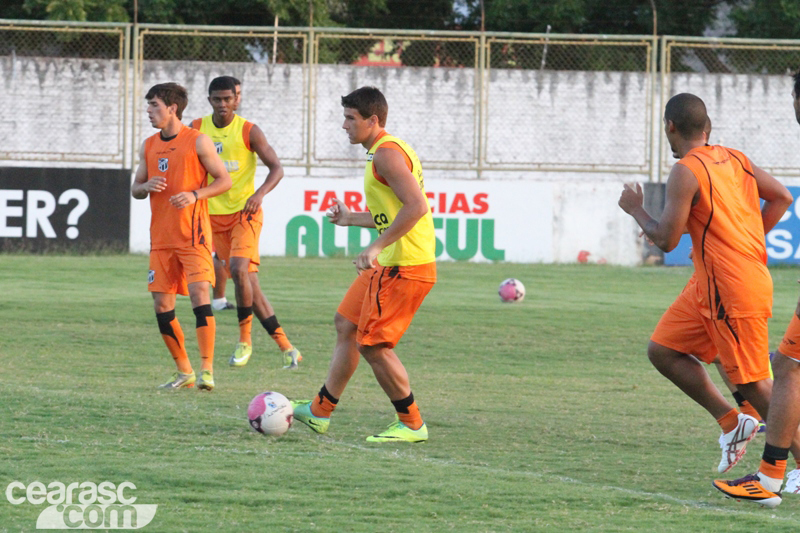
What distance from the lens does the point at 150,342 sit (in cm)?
1080

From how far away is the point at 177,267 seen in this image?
813cm

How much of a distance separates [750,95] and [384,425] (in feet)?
58.4

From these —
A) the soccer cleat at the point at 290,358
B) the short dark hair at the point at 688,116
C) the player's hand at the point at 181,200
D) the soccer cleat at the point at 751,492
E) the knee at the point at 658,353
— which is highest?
the short dark hair at the point at 688,116

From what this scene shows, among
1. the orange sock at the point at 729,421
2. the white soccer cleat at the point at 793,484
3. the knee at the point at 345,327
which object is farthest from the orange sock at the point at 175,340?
the white soccer cleat at the point at 793,484

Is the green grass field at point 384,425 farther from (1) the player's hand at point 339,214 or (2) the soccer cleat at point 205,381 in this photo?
(1) the player's hand at point 339,214

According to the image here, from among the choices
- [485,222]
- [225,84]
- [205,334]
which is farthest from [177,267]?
[485,222]

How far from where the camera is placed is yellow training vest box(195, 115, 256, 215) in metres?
9.77

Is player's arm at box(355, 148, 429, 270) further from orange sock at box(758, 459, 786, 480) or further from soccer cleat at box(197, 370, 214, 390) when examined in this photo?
soccer cleat at box(197, 370, 214, 390)

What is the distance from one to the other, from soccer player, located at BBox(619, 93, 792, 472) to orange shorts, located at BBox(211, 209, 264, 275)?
4.65 metres

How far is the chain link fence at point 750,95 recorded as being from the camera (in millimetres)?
22422

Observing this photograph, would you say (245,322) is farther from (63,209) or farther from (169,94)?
(63,209)

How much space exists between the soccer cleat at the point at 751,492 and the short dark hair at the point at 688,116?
5.41 feet

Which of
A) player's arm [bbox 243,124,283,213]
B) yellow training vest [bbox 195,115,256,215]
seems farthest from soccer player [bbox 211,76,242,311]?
player's arm [bbox 243,124,283,213]

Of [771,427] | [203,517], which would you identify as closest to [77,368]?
[203,517]
